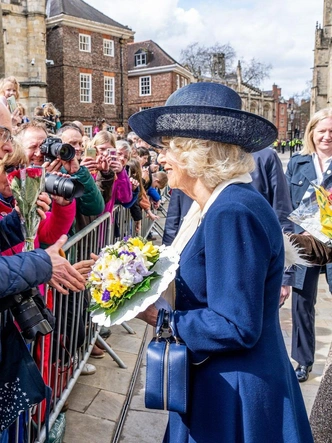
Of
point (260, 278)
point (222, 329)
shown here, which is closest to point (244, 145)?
point (260, 278)

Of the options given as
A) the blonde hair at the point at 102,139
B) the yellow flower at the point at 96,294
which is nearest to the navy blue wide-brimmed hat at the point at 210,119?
the yellow flower at the point at 96,294

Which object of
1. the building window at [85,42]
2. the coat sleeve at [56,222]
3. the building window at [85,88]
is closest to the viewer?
the coat sleeve at [56,222]

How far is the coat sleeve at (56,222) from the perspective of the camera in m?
2.81

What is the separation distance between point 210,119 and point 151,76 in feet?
134

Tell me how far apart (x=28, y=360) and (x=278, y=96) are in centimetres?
11336

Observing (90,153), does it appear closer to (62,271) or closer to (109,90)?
(62,271)

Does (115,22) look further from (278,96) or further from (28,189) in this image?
(278,96)

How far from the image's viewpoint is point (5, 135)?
2.28m

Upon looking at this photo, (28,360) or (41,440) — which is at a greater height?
(28,360)

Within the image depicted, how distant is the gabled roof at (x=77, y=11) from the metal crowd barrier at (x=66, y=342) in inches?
1229

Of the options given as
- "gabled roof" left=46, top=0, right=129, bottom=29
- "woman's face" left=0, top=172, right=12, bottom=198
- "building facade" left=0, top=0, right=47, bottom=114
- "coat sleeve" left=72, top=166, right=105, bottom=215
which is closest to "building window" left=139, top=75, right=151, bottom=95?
"gabled roof" left=46, top=0, right=129, bottom=29

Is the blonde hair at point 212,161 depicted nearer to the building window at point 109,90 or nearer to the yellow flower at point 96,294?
the yellow flower at point 96,294

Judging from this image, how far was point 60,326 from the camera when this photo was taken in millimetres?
2963

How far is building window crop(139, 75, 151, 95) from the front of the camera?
40.8 metres
